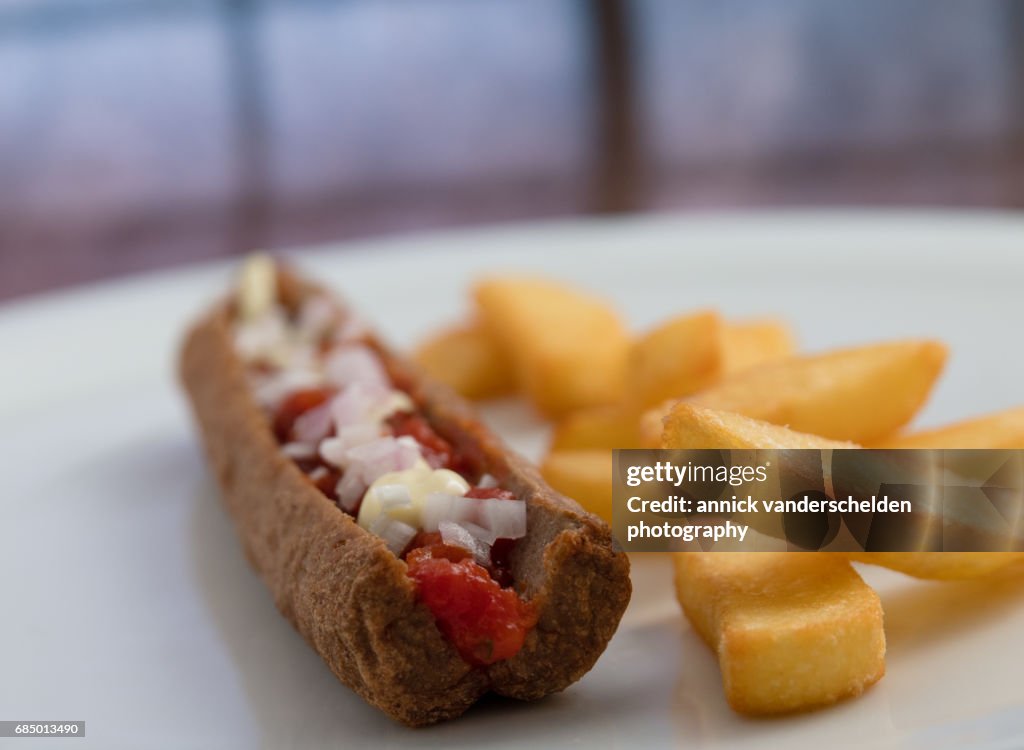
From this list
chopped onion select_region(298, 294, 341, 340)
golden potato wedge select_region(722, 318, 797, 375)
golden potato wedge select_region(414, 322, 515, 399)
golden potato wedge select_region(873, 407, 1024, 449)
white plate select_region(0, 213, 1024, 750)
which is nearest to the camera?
white plate select_region(0, 213, 1024, 750)

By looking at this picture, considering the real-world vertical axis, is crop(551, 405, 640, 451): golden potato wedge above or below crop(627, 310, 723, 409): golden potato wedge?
below

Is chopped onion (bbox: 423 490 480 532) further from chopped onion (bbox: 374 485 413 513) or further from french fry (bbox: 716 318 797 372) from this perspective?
french fry (bbox: 716 318 797 372)

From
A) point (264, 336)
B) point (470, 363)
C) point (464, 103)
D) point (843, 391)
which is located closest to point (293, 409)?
point (264, 336)

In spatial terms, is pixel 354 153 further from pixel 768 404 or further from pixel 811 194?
pixel 768 404

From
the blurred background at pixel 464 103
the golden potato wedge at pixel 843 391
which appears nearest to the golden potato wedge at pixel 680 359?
the golden potato wedge at pixel 843 391

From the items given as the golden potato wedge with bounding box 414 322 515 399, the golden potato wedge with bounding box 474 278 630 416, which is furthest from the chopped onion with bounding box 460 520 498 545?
the golden potato wedge with bounding box 414 322 515 399

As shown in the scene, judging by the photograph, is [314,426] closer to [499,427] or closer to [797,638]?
[499,427]

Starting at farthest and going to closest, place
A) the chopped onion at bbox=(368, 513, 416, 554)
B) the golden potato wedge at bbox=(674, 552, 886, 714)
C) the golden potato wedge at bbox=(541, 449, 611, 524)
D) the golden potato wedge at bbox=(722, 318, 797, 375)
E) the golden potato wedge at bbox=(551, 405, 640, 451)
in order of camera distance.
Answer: the golden potato wedge at bbox=(722, 318, 797, 375)
the golden potato wedge at bbox=(551, 405, 640, 451)
the golden potato wedge at bbox=(541, 449, 611, 524)
the chopped onion at bbox=(368, 513, 416, 554)
the golden potato wedge at bbox=(674, 552, 886, 714)
